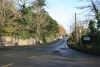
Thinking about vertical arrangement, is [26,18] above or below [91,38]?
above

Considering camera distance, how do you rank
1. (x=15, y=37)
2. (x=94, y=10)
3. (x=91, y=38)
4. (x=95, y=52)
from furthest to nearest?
(x=15, y=37) < (x=91, y=38) < (x=94, y=10) < (x=95, y=52)

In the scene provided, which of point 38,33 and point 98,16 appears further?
point 38,33

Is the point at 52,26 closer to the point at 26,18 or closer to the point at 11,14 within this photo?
the point at 26,18

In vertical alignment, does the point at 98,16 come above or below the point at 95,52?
above

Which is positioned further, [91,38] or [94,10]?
[91,38]

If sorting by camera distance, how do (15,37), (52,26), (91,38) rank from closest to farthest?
(91,38) → (15,37) → (52,26)

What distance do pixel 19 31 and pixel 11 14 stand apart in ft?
31.8

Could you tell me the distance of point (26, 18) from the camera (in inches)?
3022

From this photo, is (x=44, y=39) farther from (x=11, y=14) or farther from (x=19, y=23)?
(x=11, y=14)

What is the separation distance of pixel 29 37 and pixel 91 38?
116 ft

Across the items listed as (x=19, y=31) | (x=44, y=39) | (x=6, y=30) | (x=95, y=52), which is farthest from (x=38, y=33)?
(x=95, y=52)

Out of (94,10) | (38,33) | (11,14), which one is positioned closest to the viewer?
(94,10)

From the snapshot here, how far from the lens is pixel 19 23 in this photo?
7175cm

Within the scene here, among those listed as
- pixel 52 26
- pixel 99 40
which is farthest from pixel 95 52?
pixel 52 26
